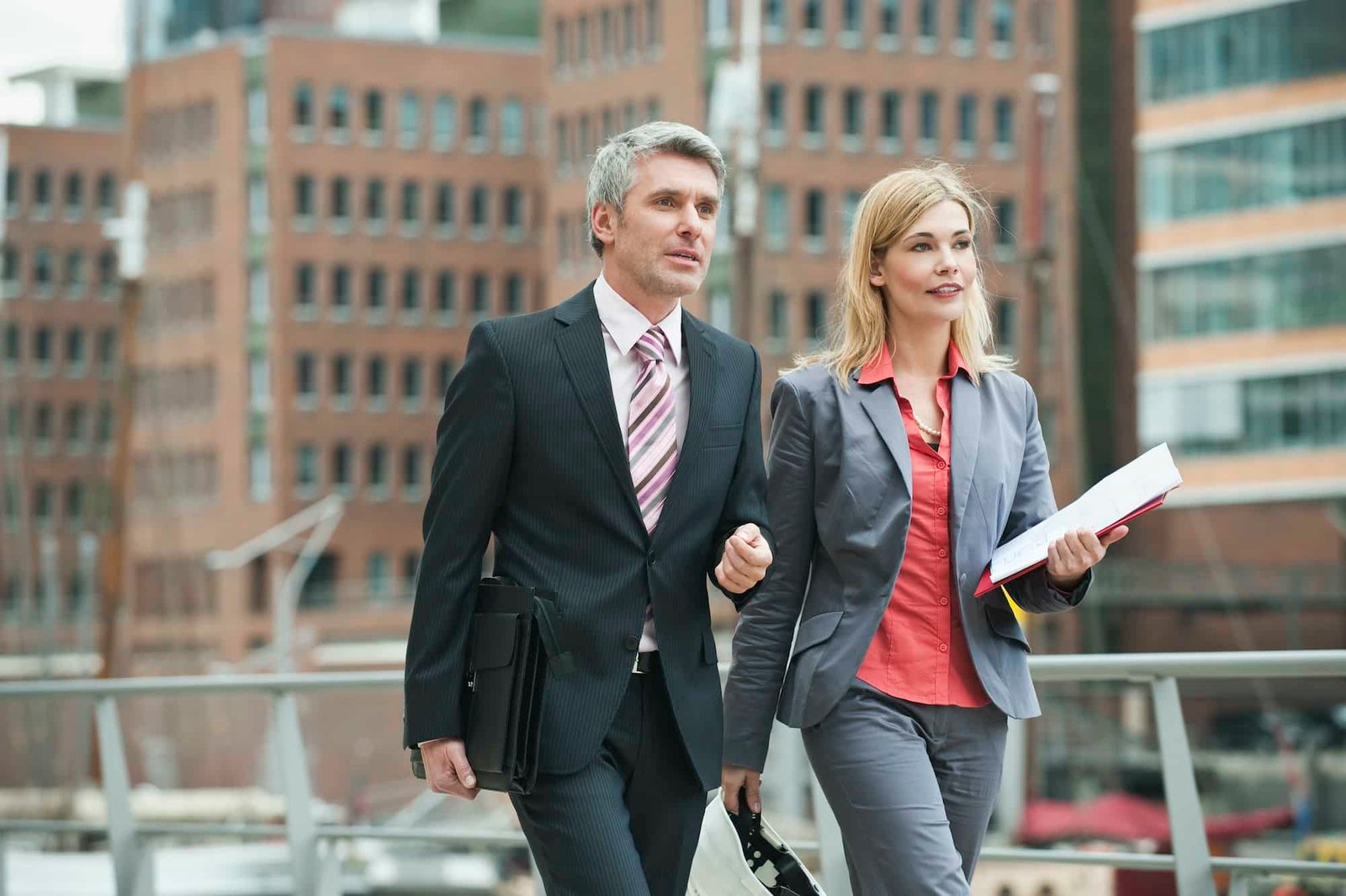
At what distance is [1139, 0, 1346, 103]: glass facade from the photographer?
55062 mm

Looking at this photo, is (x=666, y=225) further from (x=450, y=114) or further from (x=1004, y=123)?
(x=450, y=114)

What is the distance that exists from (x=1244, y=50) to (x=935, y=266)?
55.3 metres

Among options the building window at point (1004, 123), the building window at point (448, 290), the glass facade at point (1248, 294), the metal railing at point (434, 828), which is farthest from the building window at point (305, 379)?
the metal railing at point (434, 828)

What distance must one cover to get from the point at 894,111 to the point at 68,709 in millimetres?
36109

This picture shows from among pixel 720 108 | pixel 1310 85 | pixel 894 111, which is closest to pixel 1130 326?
pixel 894 111

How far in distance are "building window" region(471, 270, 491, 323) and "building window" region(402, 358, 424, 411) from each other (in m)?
3.18

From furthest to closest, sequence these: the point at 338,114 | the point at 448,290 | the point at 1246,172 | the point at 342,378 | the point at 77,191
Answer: the point at 77,191 < the point at 448,290 < the point at 338,114 < the point at 342,378 < the point at 1246,172

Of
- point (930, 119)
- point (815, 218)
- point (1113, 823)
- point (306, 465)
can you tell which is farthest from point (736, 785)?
point (306, 465)

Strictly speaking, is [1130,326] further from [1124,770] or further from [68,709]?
[68,709]

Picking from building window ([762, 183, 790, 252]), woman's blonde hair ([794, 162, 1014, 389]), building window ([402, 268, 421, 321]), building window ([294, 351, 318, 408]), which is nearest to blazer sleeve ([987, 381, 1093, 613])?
woman's blonde hair ([794, 162, 1014, 389])

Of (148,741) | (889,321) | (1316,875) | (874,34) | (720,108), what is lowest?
(148,741)

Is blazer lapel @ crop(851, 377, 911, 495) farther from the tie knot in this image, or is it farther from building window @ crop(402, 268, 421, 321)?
building window @ crop(402, 268, 421, 321)

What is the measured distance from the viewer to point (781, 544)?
4.23m

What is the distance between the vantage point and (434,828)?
6906mm
